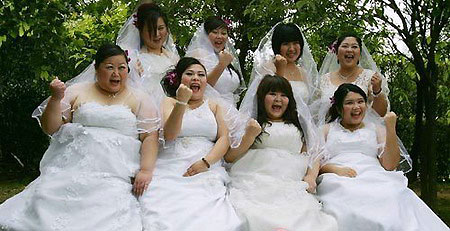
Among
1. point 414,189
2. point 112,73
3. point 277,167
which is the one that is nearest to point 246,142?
point 277,167

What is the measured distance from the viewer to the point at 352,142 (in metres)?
5.38

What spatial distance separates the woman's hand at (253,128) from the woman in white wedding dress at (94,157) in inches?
29.9

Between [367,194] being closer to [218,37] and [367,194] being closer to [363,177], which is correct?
[363,177]

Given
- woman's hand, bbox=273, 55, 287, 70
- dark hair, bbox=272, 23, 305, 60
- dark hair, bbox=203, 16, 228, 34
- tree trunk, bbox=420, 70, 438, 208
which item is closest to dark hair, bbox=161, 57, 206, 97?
woman's hand, bbox=273, 55, 287, 70

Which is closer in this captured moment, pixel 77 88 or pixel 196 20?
pixel 77 88

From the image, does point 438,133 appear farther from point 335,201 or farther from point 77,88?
point 77,88

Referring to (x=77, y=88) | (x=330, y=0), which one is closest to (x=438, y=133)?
(x=330, y=0)

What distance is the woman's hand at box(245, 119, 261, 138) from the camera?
4773 mm

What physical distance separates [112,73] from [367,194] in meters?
2.32

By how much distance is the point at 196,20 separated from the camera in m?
10.7

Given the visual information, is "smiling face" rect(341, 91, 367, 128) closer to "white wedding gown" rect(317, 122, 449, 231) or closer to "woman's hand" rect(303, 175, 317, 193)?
"white wedding gown" rect(317, 122, 449, 231)

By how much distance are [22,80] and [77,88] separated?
1070 cm

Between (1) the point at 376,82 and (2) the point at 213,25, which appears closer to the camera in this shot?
(1) the point at 376,82

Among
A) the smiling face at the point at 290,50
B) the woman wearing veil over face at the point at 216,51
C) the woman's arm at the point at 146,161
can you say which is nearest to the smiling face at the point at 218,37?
the woman wearing veil over face at the point at 216,51
